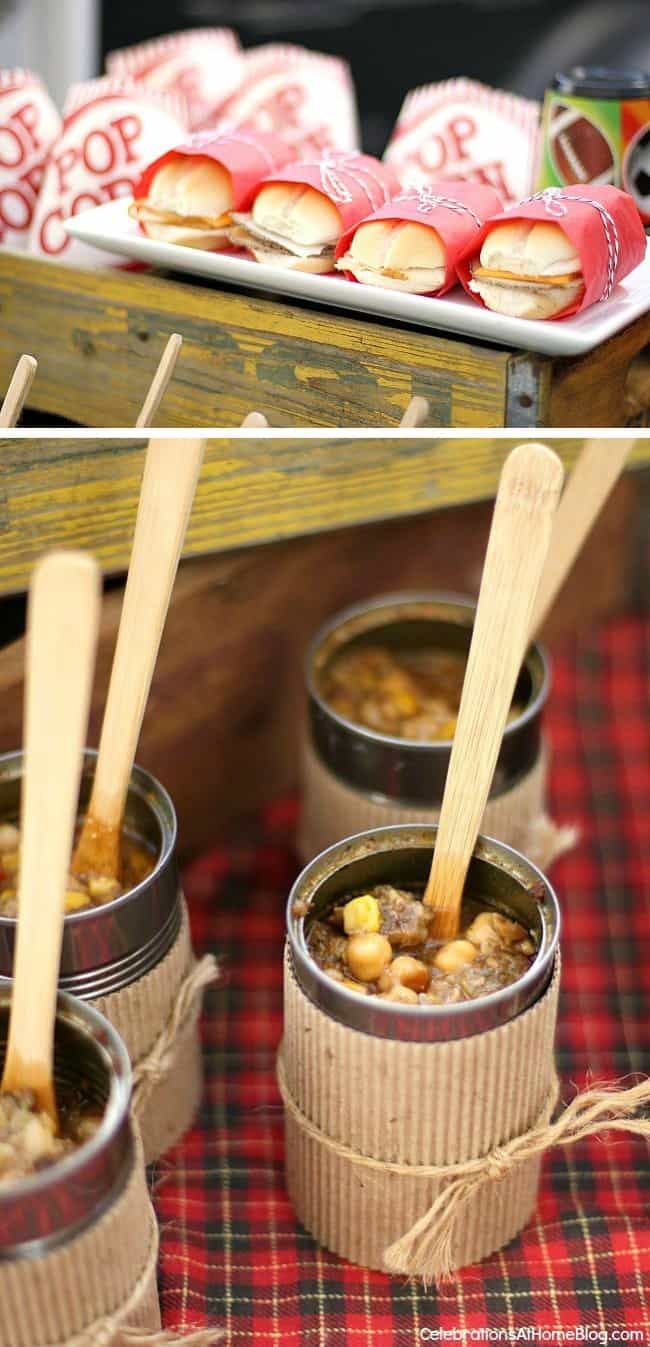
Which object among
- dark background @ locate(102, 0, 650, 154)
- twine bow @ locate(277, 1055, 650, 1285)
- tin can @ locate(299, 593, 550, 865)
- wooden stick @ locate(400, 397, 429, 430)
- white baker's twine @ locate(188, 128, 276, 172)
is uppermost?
dark background @ locate(102, 0, 650, 154)

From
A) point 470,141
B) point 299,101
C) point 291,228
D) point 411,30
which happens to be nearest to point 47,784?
point 291,228

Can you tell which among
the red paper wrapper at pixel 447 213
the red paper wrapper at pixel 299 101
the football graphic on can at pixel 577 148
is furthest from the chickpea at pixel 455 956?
the red paper wrapper at pixel 299 101

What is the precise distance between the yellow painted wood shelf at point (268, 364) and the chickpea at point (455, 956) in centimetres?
32

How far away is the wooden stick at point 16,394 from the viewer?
2.60 feet

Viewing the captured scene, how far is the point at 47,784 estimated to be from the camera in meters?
0.61

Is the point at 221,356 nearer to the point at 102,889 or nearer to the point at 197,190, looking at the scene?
the point at 197,190

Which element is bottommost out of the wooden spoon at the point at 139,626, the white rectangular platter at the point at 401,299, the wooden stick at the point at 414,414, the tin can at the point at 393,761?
the tin can at the point at 393,761

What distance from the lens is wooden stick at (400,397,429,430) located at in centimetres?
78

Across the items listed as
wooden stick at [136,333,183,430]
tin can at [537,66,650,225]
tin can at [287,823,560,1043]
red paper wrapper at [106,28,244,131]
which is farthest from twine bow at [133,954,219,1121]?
red paper wrapper at [106,28,244,131]

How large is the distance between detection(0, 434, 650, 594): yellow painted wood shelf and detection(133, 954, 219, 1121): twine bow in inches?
11.4

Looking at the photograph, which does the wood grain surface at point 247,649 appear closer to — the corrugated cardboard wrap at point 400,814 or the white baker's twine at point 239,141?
the corrugated cardboard wrap at point 400,814

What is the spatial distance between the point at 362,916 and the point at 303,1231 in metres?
0.23

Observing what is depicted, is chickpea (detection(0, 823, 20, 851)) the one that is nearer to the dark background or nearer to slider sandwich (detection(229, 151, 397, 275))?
slider sandwich (detection(229, 151, 397, 275))

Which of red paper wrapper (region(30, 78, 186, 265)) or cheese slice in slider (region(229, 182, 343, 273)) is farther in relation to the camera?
red paper wrapper (region(30, 78, 186, 265))
